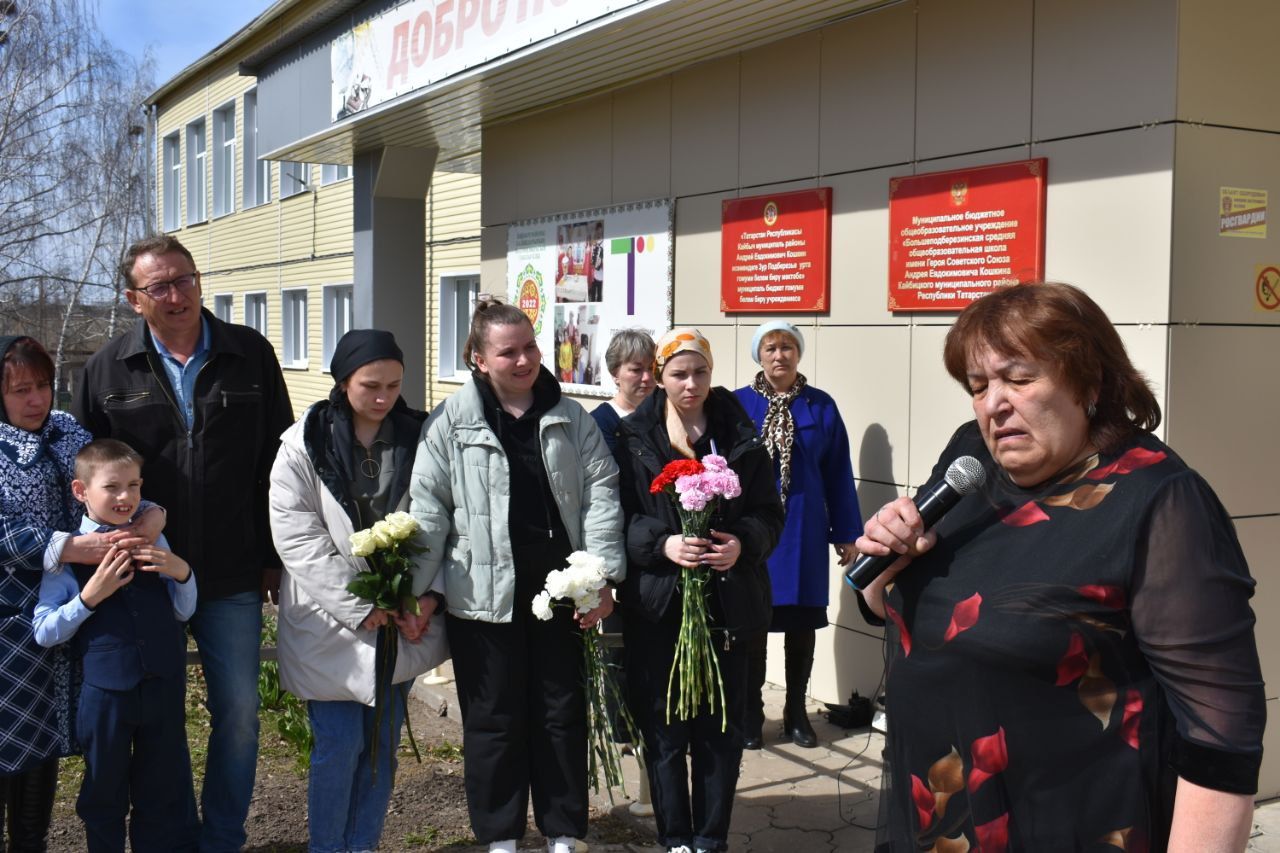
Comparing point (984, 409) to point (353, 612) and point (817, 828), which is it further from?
point (817, 828)

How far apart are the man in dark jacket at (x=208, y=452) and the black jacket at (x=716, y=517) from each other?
1.23m

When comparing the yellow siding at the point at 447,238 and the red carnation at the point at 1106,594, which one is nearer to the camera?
the red carnation at the point at 1106,594

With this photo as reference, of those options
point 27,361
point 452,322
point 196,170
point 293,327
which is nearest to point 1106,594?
point 27,361

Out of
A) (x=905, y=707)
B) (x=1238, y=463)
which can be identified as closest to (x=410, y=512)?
(x=905, y=707)

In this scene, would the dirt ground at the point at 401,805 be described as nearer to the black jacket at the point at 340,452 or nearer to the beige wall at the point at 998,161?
the black jacket at the point at 340,452

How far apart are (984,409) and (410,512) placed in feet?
7.12

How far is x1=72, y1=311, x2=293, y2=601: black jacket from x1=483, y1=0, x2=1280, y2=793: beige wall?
2.98 meters

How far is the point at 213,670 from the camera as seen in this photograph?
146 inches

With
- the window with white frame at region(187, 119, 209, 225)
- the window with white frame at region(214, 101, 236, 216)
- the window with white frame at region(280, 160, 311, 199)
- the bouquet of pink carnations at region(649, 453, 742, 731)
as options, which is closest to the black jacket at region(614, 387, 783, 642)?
the bouquet of pink carnations at region(649, 453, 742, 731)

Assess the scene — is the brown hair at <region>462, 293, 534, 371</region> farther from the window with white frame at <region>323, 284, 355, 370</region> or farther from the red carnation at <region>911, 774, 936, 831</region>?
the window with white frame at <region>323, 284, 355, 370</region>

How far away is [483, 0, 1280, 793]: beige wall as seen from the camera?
4137 millimetres

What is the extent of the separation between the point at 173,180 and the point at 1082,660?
26.9 m

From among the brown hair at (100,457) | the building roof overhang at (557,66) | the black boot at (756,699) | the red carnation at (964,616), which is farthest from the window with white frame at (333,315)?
the red carnation at (964,616)

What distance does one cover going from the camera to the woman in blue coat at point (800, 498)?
505 centimetres
